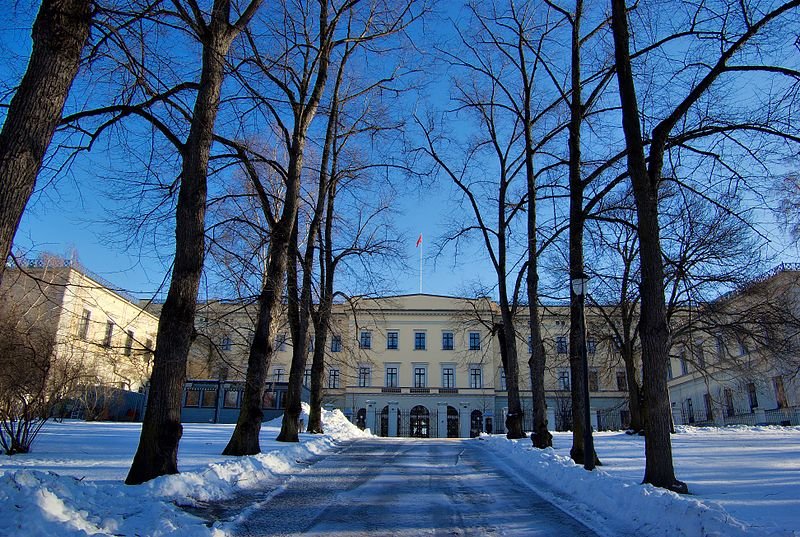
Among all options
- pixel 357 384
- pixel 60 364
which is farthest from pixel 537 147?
pixel 357 384

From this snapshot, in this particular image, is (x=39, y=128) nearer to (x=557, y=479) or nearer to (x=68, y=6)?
(x=68, y=6)

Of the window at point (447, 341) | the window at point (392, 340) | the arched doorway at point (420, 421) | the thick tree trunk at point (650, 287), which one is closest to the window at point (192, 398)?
the arched doorway at point (420, 421)

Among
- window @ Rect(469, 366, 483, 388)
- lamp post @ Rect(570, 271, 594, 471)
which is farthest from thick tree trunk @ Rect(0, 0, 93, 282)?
window @ Rect(469, 366, 483, 388)

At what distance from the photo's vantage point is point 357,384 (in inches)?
2494

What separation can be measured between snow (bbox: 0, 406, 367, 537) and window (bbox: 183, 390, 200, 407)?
88.3ft

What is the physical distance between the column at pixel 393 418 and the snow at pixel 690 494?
1885 inches

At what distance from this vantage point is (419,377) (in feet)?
211

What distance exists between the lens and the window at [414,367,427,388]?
63.7 meters

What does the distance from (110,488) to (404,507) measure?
380 centimetres

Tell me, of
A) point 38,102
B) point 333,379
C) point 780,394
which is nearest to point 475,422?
point 333,379

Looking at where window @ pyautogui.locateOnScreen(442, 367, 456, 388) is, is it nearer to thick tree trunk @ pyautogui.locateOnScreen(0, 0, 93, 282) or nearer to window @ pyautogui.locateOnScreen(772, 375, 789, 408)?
window @ pyautogui.locateOnScreen(772, 375, 789, 408)

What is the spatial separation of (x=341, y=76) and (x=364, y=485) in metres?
14.8

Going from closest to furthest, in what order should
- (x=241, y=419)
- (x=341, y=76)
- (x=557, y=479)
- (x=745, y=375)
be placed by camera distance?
(x=557, y=479) < (x=241, y=419) < (x=341, y=76) < (x=745, y=375)

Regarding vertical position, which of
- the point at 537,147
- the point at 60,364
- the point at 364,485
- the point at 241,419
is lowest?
the point at 364,485
